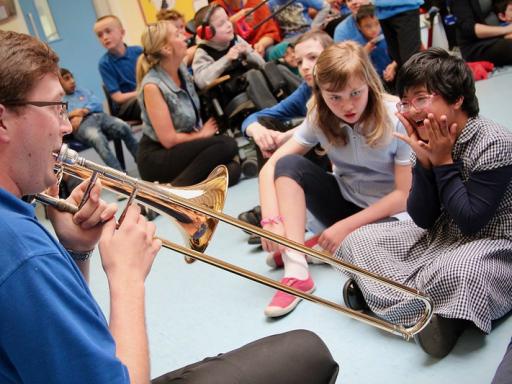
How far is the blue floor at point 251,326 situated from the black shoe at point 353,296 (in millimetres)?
54

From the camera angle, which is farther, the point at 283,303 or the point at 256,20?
the point at 256,20

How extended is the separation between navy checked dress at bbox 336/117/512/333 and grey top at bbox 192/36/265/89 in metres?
2.56

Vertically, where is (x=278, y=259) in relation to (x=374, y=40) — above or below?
below

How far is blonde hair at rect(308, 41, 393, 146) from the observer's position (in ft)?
6.61

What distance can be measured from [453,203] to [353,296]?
446 millimetres

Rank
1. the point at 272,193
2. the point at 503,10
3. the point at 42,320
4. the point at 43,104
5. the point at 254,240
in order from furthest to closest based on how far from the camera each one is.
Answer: the point at 503,10
the point at 254,240
the point at 272,193
the point at 43,104
the point at 42,320

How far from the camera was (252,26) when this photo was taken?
17.4 feet

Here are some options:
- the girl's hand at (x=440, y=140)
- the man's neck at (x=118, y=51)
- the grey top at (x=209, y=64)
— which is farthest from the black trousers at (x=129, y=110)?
the girl's hand at (x=440, y=140)

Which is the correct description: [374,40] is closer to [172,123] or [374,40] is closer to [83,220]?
[172,123]

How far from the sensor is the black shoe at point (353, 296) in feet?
6.15

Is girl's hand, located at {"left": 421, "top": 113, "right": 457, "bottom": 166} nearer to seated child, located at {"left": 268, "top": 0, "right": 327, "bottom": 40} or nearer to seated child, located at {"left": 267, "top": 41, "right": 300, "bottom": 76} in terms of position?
seated child, located at {"left": 267, "top": 41, "right": 300, "bottom": 76}

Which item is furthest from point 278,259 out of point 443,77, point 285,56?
point 285,56

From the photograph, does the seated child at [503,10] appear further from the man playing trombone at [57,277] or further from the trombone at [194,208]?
the man playing trombone at [57,277]

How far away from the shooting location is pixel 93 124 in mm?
4801
